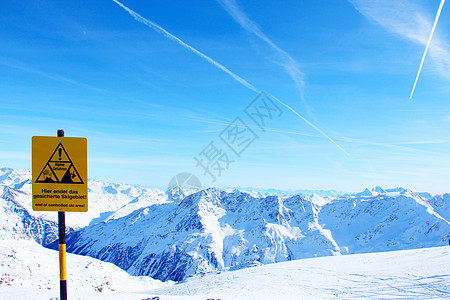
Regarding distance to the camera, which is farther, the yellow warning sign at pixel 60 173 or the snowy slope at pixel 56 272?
the snowy slope at pixel 56 272

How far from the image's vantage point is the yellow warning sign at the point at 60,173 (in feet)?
22.9

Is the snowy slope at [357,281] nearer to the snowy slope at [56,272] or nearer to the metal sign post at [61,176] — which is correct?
the metal sign post at [61,176]

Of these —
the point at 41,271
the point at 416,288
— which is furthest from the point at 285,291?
the point at 41,271

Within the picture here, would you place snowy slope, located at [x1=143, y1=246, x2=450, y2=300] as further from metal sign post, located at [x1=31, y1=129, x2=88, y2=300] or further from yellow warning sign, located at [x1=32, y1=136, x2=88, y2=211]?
yellow warning sign, located at [x1=32, y1=136, x2=88, y2=211]

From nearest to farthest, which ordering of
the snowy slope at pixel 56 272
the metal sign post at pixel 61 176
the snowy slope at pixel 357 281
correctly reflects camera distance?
1. the metal sign post at pixel 61 176
2. the snowy slope at pixel 357 281
3. the snowy slope at pixel 56 272

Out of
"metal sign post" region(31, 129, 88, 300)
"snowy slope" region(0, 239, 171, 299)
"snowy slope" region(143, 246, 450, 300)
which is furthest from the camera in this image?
"snowy slope" region(0, 239, 171, 299)

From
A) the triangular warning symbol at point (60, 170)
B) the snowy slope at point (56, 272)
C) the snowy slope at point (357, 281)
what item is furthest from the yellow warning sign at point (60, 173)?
the snowy slope at point (56, 272)

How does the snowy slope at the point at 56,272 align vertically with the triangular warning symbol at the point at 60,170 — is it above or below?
below

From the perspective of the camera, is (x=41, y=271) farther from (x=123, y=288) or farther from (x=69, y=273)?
(x=123, y=288)

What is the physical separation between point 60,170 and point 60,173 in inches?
3.1

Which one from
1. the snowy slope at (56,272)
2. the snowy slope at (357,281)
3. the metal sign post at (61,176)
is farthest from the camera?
the snowy slope at (56,272)

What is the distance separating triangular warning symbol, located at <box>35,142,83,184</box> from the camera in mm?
7047

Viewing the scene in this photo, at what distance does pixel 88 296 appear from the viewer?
49.1 feet

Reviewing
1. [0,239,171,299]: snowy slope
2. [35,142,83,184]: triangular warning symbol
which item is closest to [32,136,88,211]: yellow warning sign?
[35,142,83,184]: triangular warning symbol
